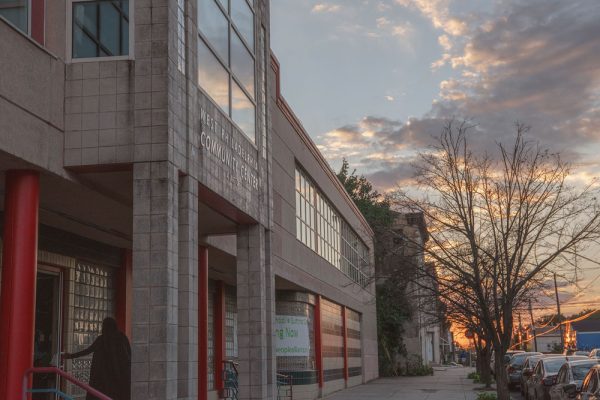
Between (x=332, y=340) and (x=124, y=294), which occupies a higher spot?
(x=124, y=294)

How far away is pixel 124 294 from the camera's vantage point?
54.4 feet

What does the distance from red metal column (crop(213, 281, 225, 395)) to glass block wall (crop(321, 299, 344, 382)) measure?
7.08 metres

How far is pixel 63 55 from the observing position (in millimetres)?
Answer: 10594

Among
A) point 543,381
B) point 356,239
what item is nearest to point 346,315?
point 356,239

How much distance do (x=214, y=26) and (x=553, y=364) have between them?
585 inches

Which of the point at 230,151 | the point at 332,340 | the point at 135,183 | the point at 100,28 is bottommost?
the point at 332,340

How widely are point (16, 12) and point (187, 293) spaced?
4.33m

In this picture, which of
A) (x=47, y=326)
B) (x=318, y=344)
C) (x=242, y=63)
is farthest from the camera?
(x=318, y=344)

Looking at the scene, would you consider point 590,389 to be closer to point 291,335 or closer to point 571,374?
point 571,374

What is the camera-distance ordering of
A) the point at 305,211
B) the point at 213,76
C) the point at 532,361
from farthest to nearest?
1. the point at 532,361
2. the point at 305,211
3. the point at 213,76

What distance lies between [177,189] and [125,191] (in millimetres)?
1451

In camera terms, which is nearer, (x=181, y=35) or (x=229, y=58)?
(x=181, y=35)

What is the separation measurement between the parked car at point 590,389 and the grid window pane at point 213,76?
295 inches

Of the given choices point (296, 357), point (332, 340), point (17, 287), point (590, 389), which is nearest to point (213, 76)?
point (17, 287)
